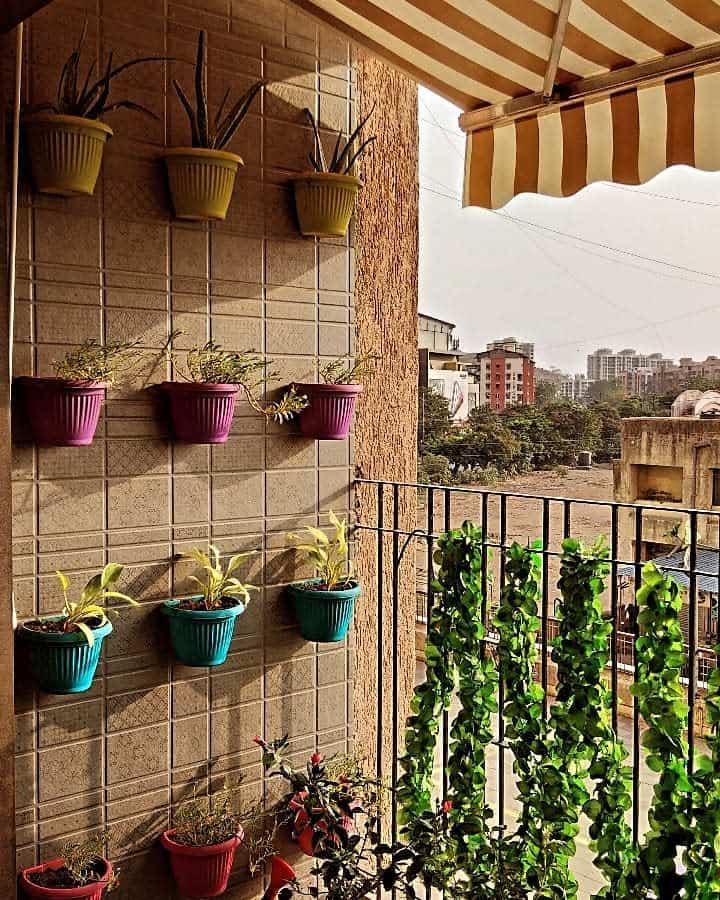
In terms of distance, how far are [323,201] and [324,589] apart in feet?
3.97

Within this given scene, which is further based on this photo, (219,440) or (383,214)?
(383,214)

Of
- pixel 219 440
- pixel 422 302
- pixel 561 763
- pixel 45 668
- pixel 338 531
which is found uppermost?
pixel 422 302

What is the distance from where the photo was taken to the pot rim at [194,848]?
2.40m

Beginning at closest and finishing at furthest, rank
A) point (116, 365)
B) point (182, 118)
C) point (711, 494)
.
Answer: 1. point (116, 365)
2. point (182, 118)
3. point (711, 494)

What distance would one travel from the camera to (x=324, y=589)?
271 cm

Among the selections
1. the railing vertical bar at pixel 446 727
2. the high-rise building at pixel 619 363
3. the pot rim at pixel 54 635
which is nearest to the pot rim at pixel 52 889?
the pot rim at pixel 54 635

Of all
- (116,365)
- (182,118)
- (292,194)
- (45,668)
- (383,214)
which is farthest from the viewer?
(383,214)

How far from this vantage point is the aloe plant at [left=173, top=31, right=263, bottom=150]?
2.35 metres

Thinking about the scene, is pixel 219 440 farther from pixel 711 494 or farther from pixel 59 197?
pixel 711 494

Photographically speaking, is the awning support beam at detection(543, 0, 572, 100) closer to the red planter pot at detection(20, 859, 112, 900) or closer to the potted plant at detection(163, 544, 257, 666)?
the potted plant at detection(163, 544, 257, 666)

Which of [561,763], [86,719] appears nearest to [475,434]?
[561,763]

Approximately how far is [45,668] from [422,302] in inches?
79.1

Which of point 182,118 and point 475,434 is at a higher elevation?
point 182,118

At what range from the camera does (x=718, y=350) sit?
328 cm
